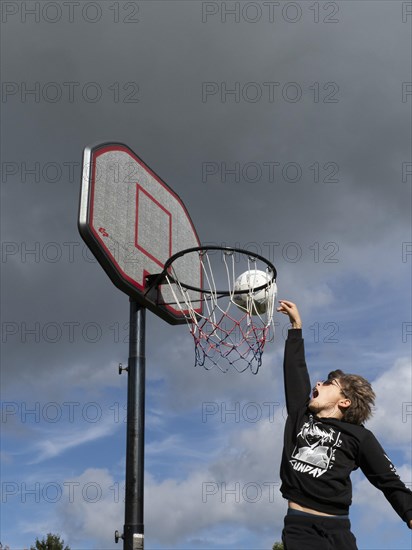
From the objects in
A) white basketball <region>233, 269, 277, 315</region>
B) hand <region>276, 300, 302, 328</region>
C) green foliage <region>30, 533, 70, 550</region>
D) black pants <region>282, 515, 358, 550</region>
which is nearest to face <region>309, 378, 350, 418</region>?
hand <region>276, 300, 302, 328</region>

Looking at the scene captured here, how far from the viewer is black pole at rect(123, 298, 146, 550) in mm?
8211

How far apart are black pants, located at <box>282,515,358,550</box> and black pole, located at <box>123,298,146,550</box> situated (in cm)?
474

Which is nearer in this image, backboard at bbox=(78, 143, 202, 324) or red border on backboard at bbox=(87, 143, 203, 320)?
red border on backboard at bbox=(87, 143, 203, 320)

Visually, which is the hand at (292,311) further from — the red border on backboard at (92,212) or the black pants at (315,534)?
the red border on backboard at (92,212)

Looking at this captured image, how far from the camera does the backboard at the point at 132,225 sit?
28.7 ft

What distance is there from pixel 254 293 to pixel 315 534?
5.37m

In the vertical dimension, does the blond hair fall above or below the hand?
below

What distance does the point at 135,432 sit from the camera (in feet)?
28.3

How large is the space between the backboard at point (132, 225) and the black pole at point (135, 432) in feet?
1.28

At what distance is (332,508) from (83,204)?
5666 mm

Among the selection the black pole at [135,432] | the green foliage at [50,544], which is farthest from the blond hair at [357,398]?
the green foliage at [50,544]

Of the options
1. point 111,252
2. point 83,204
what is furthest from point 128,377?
point 83,204

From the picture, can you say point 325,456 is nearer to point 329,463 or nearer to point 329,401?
point 329,463

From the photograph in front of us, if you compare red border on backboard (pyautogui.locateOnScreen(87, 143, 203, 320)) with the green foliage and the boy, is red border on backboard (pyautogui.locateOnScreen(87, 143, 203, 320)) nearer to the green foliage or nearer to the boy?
the boy
